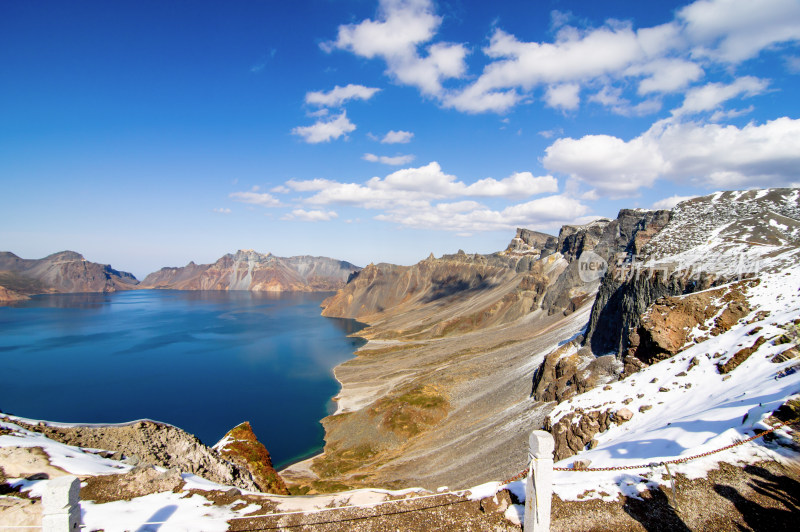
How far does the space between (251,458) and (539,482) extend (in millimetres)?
20057

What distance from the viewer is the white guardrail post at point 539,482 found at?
320 inches

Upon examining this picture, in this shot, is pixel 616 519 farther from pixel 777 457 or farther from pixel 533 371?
pixel 533 371

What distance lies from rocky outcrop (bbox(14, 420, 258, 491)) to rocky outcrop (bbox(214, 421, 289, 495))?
50.5 inches

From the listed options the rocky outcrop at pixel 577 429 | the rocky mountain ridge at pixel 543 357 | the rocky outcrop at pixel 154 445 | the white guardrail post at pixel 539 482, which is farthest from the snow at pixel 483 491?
the rocky mountain ridge at pixel 543 357

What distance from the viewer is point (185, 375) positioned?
8656 centimetres

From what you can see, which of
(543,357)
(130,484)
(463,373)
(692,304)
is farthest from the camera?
(463,373)

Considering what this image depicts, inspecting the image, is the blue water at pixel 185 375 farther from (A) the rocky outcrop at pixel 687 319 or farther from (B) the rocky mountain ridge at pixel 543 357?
(A) the rocky outcrop at pixel 687 319

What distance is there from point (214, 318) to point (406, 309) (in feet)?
297

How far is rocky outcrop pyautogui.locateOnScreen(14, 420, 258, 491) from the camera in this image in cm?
1723

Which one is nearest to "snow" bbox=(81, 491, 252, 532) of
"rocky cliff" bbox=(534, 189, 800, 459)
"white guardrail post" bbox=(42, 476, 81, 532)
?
"white guardrail post" bbox=(42, 476, 81, 532)

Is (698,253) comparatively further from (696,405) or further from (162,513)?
(162,513)

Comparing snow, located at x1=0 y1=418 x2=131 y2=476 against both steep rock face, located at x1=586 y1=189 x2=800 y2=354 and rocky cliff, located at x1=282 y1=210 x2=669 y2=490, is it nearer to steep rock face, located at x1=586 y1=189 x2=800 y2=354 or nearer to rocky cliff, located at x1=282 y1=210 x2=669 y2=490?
rocky cliff, located at x1=282 y1=210 x2=669 y2=490

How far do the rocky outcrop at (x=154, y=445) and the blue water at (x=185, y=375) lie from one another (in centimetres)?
3448

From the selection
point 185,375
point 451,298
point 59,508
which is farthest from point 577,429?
point 451,298
